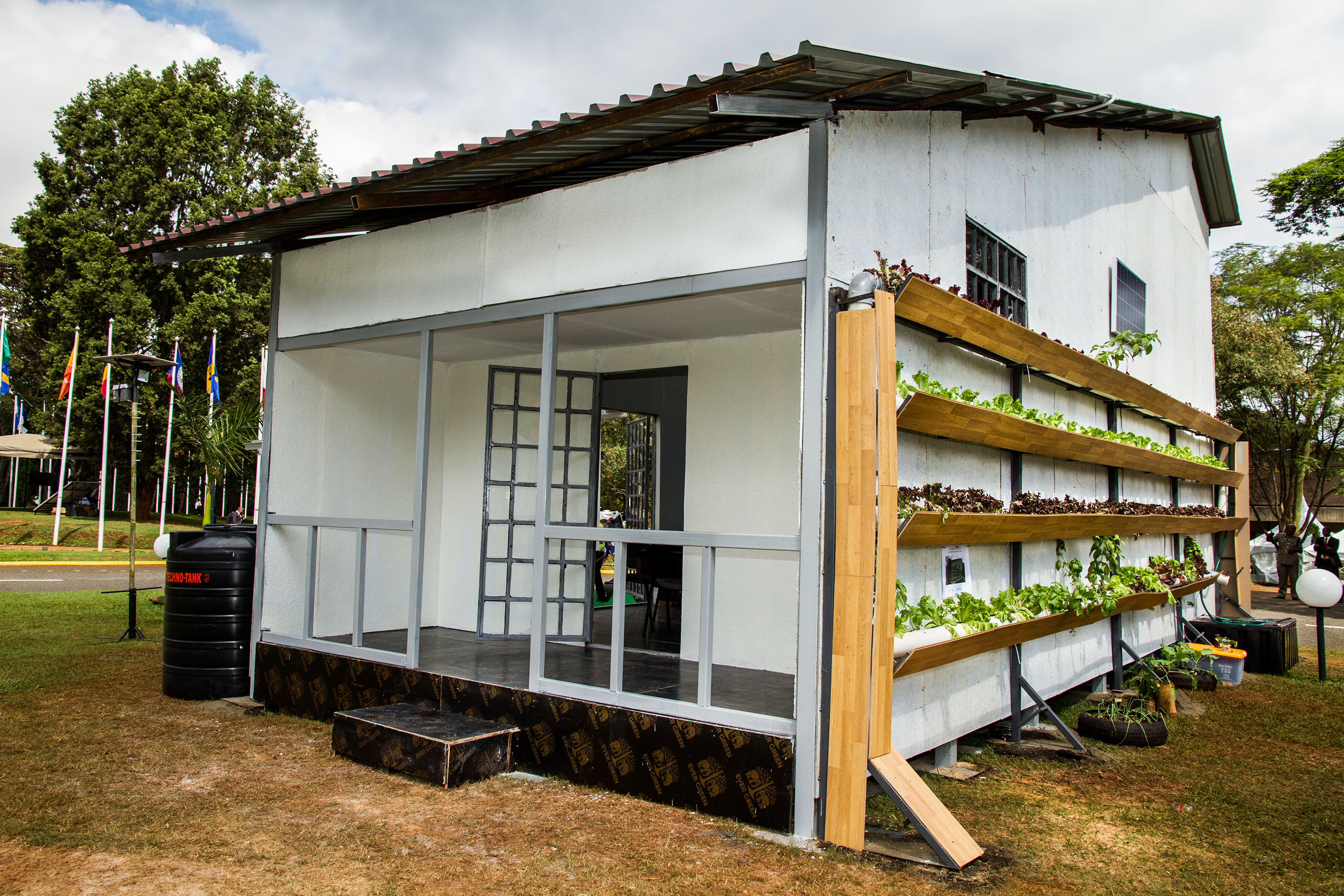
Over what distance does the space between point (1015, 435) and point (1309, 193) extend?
16.9 metres

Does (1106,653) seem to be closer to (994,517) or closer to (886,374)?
(994,517)

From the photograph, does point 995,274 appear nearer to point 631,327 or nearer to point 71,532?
point 631,327

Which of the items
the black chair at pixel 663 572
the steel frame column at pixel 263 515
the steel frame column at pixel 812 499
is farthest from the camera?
the black chair at pixel 663 572

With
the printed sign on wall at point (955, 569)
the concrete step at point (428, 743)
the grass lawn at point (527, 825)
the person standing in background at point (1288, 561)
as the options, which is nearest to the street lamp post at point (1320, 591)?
the grass lawn at point (527, 825)

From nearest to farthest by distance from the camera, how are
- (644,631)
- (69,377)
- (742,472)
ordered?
(742,472) < (644,631) < (69,377)

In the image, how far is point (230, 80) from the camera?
24.6m

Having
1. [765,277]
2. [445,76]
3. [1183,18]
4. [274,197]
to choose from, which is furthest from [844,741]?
[274,197]

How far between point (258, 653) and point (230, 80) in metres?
23.8

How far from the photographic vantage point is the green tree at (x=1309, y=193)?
16.7m

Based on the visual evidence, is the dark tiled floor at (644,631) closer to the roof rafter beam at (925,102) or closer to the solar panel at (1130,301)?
the roof rafter beam at (925,102)

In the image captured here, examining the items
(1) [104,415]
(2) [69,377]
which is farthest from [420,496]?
(1) [104,415]

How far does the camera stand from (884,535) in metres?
3.57

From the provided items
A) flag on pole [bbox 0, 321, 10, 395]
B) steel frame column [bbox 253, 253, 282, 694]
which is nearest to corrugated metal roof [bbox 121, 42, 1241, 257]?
steel frame column [bbox 253, 253, 282, 694]

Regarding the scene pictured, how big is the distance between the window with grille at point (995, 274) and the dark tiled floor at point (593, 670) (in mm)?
2477
